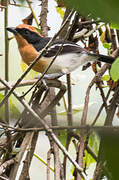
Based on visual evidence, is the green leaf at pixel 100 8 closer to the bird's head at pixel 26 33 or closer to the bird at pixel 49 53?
the bird at pixel 49 53

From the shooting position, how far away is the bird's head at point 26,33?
6.85 feet

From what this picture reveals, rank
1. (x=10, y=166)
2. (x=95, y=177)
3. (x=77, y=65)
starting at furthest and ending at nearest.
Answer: (x=77, y=65), (x=10, y=166), (x=95, y=177)

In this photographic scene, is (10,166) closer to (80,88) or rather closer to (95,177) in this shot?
(95,177)

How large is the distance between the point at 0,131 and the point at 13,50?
3.98 ft

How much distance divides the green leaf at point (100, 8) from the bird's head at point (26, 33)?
1.96 metres

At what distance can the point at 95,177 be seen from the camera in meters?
1.04

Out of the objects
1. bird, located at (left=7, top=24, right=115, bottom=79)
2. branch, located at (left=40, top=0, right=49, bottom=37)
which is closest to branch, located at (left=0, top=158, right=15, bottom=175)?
bird, located at (left=7, top=24, right=115, bottom=79)

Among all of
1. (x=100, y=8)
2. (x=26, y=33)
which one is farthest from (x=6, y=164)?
(x=26, y=33)

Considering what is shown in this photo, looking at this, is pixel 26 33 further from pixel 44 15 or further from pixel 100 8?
pixel 100 8

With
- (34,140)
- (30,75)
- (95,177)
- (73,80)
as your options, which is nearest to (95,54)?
(73,80)

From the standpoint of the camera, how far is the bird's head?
209 centimetres

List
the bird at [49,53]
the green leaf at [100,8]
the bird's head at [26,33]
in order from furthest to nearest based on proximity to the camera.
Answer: the bird's head at [26,33] → the bird at [49,53] → the green leaf at [100,8]

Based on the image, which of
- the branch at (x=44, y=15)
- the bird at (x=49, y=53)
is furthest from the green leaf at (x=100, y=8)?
the branch at (x=44, y=15)

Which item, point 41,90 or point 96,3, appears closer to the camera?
point 96,3
